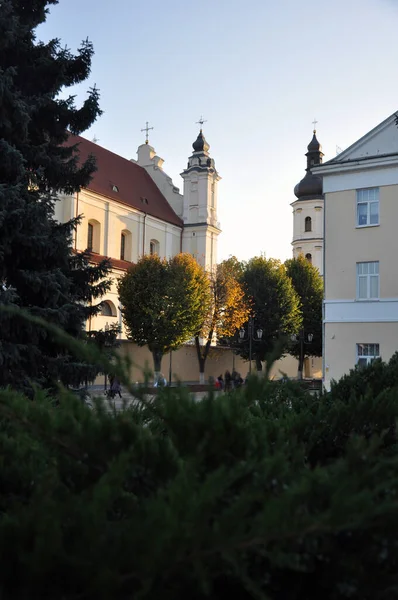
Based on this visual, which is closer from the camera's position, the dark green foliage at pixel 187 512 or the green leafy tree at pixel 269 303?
the dark green foliage at pixel 187 512

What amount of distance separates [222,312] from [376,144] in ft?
68.0

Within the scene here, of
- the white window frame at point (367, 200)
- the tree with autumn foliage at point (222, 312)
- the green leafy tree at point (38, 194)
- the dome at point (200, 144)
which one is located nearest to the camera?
the green leafy tree at point (38, 194)

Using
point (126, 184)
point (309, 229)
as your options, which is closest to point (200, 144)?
point (126, 184)

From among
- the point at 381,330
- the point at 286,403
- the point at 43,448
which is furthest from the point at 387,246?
the point at 43,448

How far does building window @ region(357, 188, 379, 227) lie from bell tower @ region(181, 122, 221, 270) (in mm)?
28182

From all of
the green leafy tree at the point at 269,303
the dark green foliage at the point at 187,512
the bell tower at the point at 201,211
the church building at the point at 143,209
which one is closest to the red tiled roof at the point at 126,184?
the church building at the point at 143,209

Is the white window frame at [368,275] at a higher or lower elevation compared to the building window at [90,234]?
lower

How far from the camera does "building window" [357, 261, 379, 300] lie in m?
23.9

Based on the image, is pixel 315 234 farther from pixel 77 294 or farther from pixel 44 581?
pixel 44 581

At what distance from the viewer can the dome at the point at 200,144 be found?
55.7 meters

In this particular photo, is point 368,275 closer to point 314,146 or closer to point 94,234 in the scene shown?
point 94,234

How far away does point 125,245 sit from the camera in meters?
47.7

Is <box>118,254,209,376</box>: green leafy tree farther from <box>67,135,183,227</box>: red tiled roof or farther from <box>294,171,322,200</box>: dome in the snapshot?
<box>294,171,322,200</box>: dome

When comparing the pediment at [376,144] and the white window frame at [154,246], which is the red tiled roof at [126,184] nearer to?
the white window frame at [154,246]
